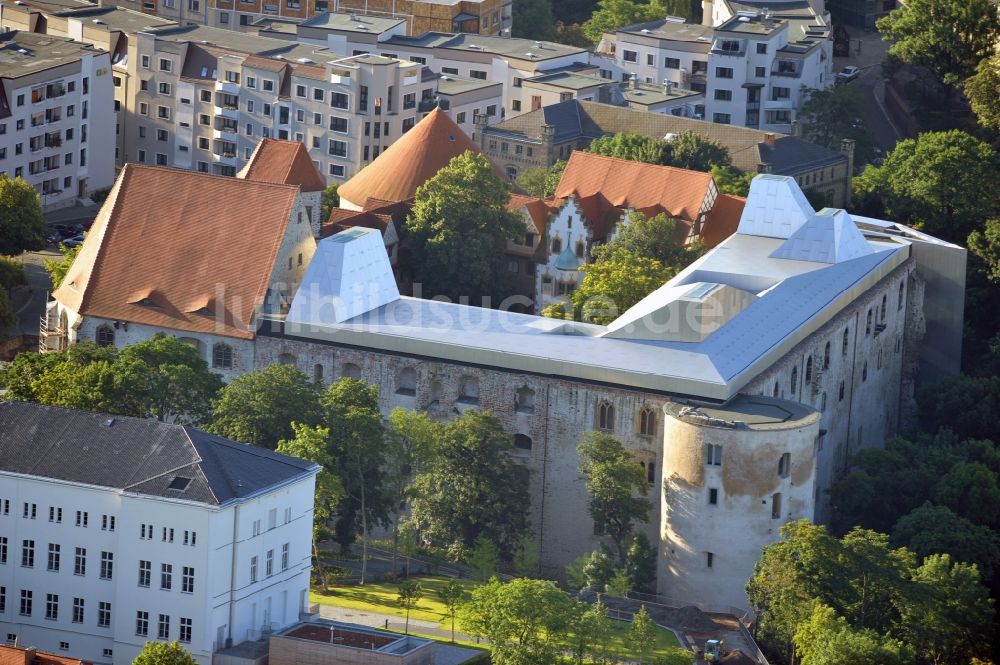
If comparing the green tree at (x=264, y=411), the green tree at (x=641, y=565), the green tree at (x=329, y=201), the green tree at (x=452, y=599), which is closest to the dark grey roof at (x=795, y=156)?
the green tree at (x=329, y=201)

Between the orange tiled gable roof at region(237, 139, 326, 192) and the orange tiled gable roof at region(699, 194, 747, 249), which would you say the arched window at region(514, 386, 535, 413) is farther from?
the orange tiled gable roof at region(237, 139, 326, 192)

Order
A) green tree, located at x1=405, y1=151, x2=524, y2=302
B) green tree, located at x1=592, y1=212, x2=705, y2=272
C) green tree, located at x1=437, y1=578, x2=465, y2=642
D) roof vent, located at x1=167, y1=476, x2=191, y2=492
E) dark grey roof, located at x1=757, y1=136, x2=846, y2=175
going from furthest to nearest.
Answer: dark grey roof, located at x1=757, y1=136, x2=846, y2=175 < green tree, located at x1=592, y1=212, x2=705, y2=272 < green tree, located at x1=405, y1=151, x2=524, y2=302 < green tree, located at x1=437, y1=578, x2=465, y2=642 < roof vent, located at x1=167, y1=476, x2=191, y2=492

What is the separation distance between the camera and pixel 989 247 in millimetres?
169250

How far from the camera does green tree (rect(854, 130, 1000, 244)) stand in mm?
175500

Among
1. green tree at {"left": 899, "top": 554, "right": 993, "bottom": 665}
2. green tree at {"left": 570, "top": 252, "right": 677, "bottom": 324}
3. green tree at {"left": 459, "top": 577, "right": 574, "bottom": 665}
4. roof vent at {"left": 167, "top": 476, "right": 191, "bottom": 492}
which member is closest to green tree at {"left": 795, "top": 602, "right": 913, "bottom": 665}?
green tree at {"left": 899, "top": 554, "right": 993, "bottom": 665}

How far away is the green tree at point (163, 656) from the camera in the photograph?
10962 centimetres

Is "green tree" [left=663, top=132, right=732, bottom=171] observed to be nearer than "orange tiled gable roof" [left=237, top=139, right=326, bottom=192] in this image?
No

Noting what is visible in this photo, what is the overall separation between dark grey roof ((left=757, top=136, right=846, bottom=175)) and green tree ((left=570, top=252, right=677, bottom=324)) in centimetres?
3702

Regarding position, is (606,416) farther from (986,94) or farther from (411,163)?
(986,94)

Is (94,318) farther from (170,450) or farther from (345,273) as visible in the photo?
(170,450)

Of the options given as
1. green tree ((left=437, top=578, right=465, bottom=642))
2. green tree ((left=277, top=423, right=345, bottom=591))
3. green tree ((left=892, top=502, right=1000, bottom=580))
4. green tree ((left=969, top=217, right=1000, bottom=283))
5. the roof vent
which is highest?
green tree ((left=969, top=217, right=1000, bottom=283))

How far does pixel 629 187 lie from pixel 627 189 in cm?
16

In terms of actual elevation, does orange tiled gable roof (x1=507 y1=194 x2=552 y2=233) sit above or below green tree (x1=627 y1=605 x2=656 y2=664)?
above

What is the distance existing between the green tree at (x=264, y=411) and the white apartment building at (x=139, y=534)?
1137 cm
